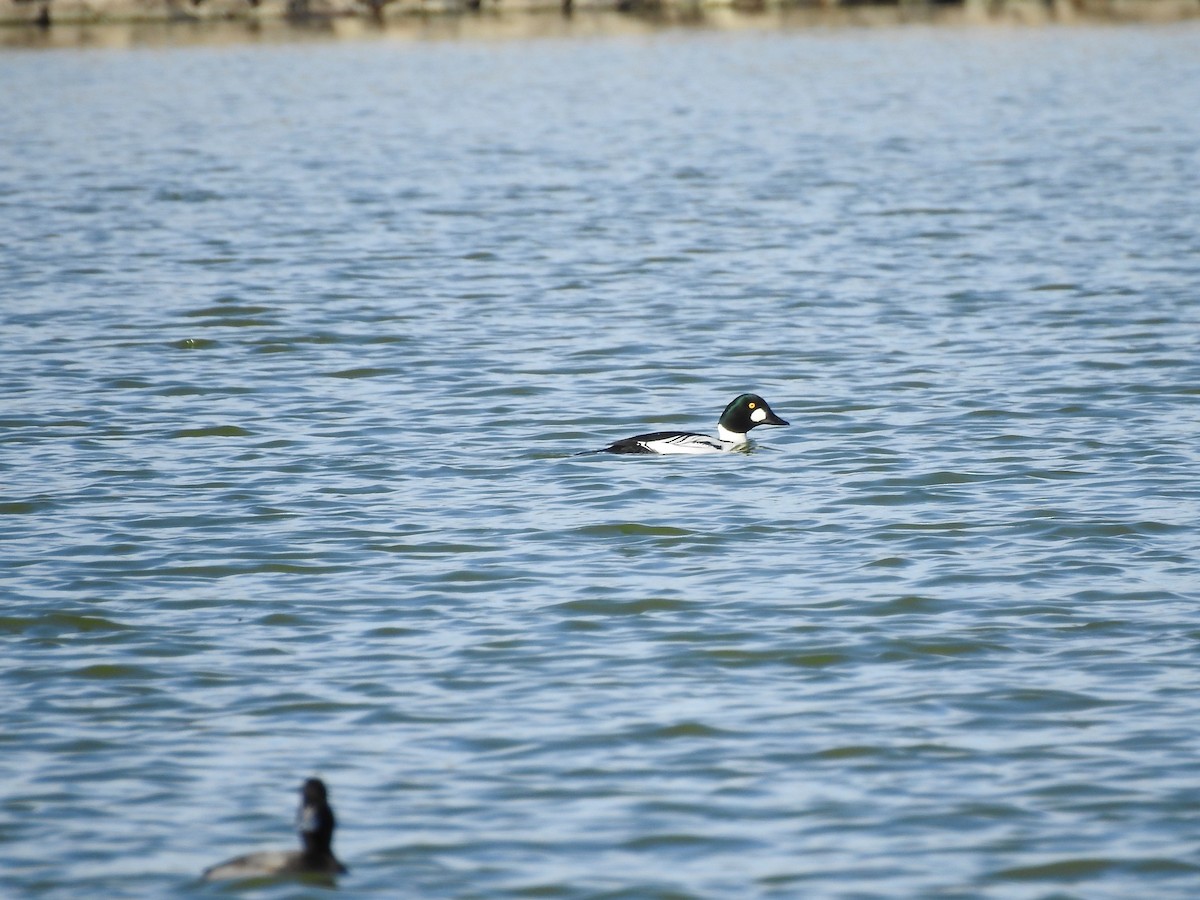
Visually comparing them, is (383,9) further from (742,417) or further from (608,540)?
(608,540)

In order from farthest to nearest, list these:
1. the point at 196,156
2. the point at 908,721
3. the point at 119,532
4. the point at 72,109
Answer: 1. the point at 72,109
2. the point at 196,156
3. the point at 119,532
4. the point at 908,721

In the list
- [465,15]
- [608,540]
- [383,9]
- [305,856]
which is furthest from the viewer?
[383,9]

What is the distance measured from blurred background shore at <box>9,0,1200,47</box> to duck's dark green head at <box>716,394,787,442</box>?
46070 mm

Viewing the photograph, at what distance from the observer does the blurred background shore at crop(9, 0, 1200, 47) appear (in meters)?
60.4

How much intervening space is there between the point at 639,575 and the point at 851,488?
101 inches

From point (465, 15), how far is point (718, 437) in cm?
5275

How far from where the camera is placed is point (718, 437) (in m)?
15.0

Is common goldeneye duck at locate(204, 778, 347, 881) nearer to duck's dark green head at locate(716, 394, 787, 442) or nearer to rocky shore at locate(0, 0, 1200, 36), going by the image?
duck's dark green head at locate(716, 394, 787, 442)

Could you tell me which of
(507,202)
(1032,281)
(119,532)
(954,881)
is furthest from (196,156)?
(954,881)

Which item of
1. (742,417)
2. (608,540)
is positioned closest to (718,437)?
(742,417)

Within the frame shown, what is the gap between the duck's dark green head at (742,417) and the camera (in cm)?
1494

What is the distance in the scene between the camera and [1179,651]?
10102 mm

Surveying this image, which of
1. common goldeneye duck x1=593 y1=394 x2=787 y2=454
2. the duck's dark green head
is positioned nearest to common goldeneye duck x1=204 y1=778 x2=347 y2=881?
common goldeneye duck x1=593 y1=394 x2=787 y2=454

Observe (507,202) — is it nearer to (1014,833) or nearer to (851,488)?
(851,488)
